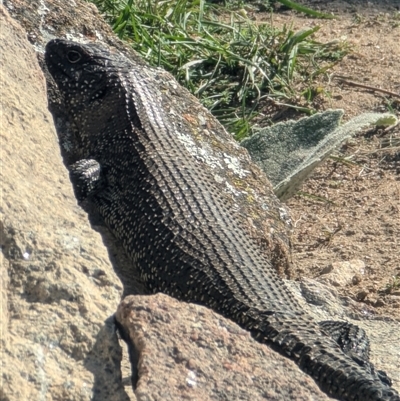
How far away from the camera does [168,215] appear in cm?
464

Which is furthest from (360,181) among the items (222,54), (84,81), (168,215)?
(168,215)

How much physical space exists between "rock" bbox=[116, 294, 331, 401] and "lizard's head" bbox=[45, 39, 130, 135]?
7.91 ft

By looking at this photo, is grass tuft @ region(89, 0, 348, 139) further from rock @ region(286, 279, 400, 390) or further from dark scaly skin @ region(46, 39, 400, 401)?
rock @ region(286, 279, 400, 390)

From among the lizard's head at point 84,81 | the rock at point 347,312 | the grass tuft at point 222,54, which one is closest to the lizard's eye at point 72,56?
the lizard's head at point 84,81

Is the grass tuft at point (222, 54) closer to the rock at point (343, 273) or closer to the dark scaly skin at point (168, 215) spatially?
the rock at point (343, 273)

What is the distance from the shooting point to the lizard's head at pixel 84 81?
5.44 metres

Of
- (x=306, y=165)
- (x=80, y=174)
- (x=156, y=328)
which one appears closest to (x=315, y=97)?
(x=306, y=165)

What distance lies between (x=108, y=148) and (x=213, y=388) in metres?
2.46

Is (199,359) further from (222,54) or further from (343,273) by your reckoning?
(222,54)

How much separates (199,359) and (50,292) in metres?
0.51

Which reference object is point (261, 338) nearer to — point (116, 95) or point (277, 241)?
point (277, 241)

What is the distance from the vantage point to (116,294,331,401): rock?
2.99 meters

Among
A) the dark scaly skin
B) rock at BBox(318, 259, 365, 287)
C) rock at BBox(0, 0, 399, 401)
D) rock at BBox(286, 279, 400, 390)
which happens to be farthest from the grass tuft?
rock at BBox(0, 0, 399, 401)

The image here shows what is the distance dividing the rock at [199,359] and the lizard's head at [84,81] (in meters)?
2.41
